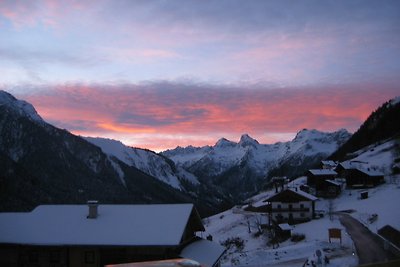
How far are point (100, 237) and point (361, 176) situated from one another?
221 ft

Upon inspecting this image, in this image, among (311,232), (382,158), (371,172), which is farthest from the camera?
(382,158)

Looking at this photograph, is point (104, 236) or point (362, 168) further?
point (362, 168)

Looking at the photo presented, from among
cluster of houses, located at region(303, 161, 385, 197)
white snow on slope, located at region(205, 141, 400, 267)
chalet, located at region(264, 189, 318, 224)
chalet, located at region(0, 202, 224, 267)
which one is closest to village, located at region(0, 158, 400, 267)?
chalet, located at region(0, 202, 224, 267)

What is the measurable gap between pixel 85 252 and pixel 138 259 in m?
3.78

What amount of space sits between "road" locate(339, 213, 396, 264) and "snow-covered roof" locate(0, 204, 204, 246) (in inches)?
497

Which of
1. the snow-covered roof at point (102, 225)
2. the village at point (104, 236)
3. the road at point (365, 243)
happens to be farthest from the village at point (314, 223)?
the snow-covered roof at point (102, 225)

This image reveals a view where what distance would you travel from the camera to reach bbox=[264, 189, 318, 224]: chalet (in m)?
A: 70.8

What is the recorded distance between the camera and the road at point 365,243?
1294 inches

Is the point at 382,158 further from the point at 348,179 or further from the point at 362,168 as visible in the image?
the point at 348,179

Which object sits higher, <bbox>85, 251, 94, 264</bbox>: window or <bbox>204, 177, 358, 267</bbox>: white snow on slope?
<bbox>85, 251, 94, 264</bbox>: window

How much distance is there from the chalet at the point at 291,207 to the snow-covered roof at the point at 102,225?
38567 mm

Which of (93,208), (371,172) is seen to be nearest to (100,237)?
(93,208)

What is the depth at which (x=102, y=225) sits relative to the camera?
31594 millimetres

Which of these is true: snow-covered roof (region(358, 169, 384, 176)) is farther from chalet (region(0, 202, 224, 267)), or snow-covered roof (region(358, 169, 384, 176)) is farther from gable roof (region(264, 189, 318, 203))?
chalet (region(0, 202, 224, 267))
